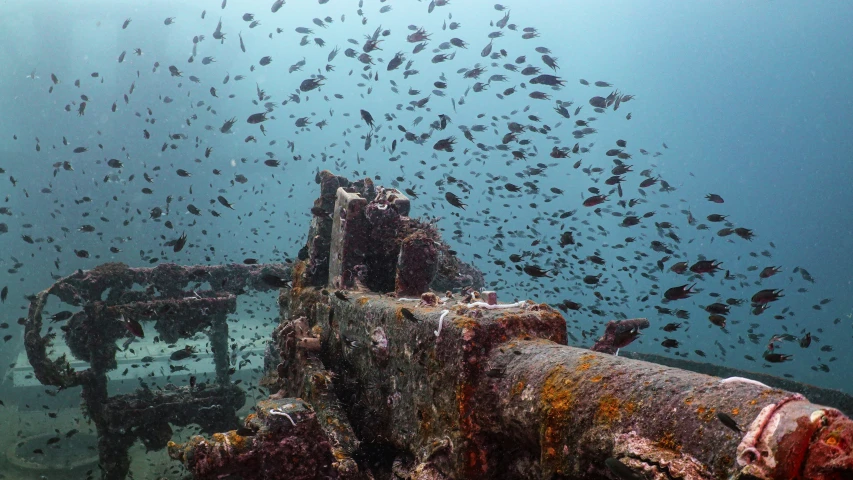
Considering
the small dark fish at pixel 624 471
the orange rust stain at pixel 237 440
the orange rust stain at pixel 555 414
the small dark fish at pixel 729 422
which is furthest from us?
the orange rust stain at pixel 237 440

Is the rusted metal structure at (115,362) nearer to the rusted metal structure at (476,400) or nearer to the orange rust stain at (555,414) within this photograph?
the rusted metal structure at (476,400)

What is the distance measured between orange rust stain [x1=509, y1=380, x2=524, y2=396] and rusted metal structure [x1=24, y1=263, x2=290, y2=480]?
24.7 feet

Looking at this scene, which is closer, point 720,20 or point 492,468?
point 492,468

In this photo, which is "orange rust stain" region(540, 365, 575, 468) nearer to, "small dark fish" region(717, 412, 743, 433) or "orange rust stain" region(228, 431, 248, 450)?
"small dark fish" region(717, 412, 743, 433)

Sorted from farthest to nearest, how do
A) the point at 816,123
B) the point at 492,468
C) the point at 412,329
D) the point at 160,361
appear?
the point at 816,123 < the point at 160,361 < the point at 412,329 < the point at 492,468

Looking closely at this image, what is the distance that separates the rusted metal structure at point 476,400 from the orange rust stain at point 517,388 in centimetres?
1

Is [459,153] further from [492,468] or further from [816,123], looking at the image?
[492,468]

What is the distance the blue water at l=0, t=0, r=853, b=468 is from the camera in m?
73.7

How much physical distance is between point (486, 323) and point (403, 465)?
2.00m

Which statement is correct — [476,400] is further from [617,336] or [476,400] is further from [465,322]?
[617,336]

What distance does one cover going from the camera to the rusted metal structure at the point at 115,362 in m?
9.46

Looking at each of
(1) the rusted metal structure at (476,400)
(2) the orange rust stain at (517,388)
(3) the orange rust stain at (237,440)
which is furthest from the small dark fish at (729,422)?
(3) the orange rust stain at (237,440)

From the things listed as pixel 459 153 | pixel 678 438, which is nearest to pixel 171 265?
pixel 678 438

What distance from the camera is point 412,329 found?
16.6 feet
